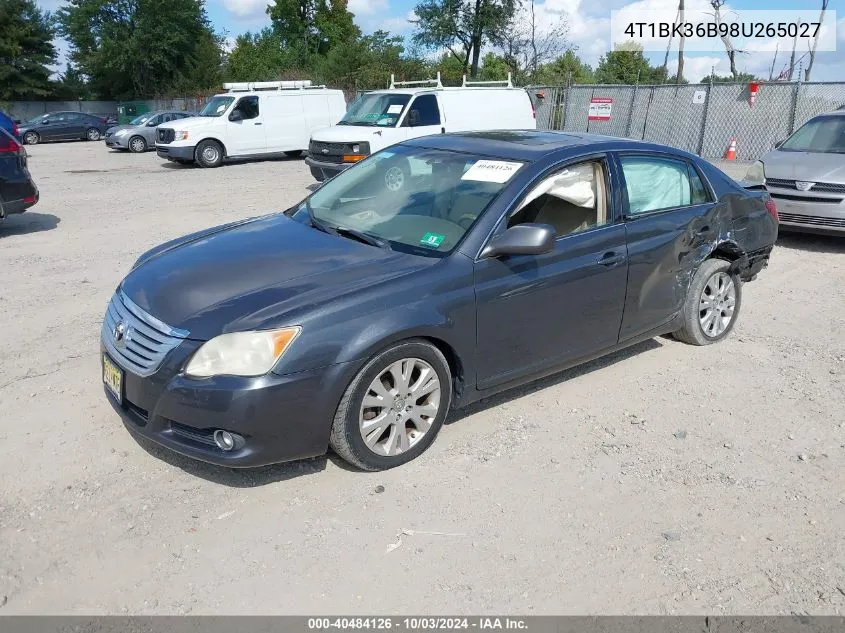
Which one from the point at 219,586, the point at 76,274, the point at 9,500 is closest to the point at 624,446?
the point at 219,586

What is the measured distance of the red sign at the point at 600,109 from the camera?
23016mm

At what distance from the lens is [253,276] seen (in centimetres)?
381

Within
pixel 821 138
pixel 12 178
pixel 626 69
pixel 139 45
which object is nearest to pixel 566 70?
pixel 626 69

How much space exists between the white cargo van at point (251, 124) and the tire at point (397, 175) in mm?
15371

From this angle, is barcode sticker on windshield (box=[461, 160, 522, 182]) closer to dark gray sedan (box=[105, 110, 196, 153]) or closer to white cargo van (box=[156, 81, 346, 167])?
white cargo van (box=[156, 81, 346, 167])

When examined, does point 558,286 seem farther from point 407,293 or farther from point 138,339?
point 138,339

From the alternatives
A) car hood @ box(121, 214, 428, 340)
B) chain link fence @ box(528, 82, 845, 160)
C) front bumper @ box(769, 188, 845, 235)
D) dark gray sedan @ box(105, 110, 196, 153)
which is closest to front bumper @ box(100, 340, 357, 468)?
car hood @ box(121, 214, 428, 340)

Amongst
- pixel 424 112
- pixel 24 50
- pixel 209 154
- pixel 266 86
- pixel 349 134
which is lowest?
pixel 209 154

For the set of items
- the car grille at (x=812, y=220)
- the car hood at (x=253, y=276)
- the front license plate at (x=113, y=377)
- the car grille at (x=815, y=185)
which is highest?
the car hood at (x=253, y=276)

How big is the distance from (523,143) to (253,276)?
1.99m

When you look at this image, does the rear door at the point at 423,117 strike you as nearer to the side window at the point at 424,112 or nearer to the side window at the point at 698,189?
the side window at the point at 424,112

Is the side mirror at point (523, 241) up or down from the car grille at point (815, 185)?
up

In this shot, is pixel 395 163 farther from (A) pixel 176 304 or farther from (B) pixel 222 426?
(B) pixel 222 426

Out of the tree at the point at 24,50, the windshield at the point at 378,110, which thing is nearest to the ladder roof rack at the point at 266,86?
the windshield at the point at 378,110
